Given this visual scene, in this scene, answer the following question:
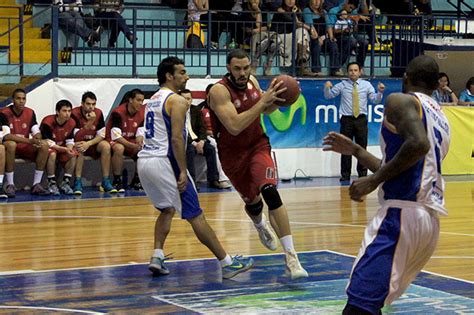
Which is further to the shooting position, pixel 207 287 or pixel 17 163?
pixel 17 163

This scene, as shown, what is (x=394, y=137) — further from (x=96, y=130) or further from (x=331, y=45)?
(x=331, y=45)

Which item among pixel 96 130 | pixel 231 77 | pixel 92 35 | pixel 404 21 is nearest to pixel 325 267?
pixel 231 77

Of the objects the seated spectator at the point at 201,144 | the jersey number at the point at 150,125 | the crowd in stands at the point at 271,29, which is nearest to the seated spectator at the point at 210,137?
the seated spectator at the point at 201,144

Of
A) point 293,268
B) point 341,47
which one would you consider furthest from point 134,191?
point 293,268

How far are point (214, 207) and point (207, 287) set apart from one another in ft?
17.1

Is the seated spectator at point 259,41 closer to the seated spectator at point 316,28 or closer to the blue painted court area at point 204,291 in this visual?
the seated spectator at point 316,28

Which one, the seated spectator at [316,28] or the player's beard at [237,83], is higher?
the seated spectator at [316,28]

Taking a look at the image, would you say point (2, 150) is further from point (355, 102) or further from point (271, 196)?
point (271, 196)

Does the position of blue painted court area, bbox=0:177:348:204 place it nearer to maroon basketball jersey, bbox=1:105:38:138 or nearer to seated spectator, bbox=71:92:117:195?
seated spectator, bbox=71:92:117:195

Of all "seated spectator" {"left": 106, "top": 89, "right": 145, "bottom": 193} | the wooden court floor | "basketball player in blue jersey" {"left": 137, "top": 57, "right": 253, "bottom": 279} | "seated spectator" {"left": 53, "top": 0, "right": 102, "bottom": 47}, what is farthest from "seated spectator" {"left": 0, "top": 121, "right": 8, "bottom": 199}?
"basketball player in blue jersey" {"left": 137, "top": 57, "right": 253, "bottom": 279}

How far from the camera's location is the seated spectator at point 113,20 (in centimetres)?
1631

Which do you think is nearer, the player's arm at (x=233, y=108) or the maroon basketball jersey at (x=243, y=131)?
the player's arm at (x=233, y=108)

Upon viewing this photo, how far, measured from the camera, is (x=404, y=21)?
1925cm

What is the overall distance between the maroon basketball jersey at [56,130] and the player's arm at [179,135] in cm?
647
